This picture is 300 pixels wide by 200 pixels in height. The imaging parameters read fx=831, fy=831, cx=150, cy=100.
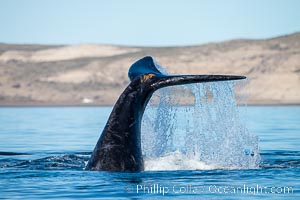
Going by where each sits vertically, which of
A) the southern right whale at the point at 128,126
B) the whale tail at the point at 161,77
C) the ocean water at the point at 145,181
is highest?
the whale tail at the point at 161,77

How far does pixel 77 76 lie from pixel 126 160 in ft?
272

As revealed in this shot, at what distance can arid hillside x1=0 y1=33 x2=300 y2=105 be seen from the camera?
8044cm

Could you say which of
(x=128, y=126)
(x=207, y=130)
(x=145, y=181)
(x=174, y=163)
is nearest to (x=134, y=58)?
(x=207, y=130)

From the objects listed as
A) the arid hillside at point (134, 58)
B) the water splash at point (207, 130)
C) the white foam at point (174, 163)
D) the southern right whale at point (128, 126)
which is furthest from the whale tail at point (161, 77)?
the arid hillside at point (134, 58)

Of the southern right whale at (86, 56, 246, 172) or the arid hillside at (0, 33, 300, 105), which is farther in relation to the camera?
the arid hillside at (0, 33, 300, 105)

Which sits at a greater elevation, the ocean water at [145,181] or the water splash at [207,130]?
the water splash at [207,130]

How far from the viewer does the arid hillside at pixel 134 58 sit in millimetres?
80438

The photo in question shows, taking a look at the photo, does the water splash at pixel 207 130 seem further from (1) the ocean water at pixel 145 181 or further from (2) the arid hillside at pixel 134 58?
(2) the arid hillside at pixel 134 58

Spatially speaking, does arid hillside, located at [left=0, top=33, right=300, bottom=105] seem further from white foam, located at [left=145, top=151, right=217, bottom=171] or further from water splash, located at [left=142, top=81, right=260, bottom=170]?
white foam, located at [left=145, top=151, right=217, bottom=171]

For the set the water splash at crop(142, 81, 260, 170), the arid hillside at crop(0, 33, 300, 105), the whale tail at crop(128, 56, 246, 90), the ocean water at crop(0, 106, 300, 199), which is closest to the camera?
the ocean water at crop(0, 106, 300, 199)

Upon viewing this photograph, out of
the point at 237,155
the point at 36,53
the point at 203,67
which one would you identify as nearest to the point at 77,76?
the point at 203,67

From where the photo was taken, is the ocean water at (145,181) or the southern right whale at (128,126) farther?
the southern right whale at (128,126)

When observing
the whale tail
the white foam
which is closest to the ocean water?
the white foam

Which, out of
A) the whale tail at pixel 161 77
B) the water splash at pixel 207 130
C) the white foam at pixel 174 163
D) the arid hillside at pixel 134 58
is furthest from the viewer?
the arid hillside at pixel 134 58
